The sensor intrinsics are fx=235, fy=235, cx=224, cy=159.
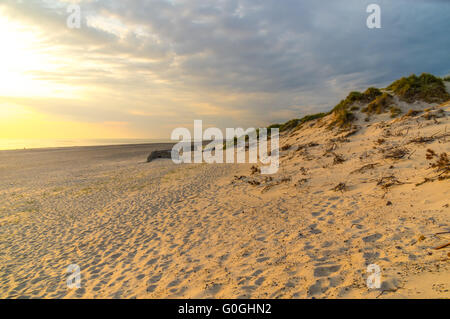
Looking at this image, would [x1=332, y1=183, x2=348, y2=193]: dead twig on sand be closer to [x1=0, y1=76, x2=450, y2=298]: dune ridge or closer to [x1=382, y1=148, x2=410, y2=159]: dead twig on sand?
[x1=0, y1=76, x2=450, y2=298]: dune ridge

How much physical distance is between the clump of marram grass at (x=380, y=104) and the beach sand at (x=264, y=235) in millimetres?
4620

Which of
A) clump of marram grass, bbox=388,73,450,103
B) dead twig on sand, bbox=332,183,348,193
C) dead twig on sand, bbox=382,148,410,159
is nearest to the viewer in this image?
dead twig on sand, bbox=332,183,348,193

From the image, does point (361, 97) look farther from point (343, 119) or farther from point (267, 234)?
point (267, 234)

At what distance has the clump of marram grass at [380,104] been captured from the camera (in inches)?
667

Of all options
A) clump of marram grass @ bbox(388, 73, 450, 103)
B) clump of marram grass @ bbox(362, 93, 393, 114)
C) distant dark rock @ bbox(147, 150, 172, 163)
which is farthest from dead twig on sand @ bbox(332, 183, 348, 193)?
distant dark rock @ bbox(147, 150, 172, 163)

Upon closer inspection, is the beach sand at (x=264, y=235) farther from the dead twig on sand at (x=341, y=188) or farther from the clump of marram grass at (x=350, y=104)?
the clump of marram grass at (x=350, y=104)

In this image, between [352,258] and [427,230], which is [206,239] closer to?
[352,258]

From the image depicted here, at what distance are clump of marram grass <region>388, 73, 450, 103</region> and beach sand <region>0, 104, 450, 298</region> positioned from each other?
5.71 m

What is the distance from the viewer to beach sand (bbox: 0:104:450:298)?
409 centimetres
